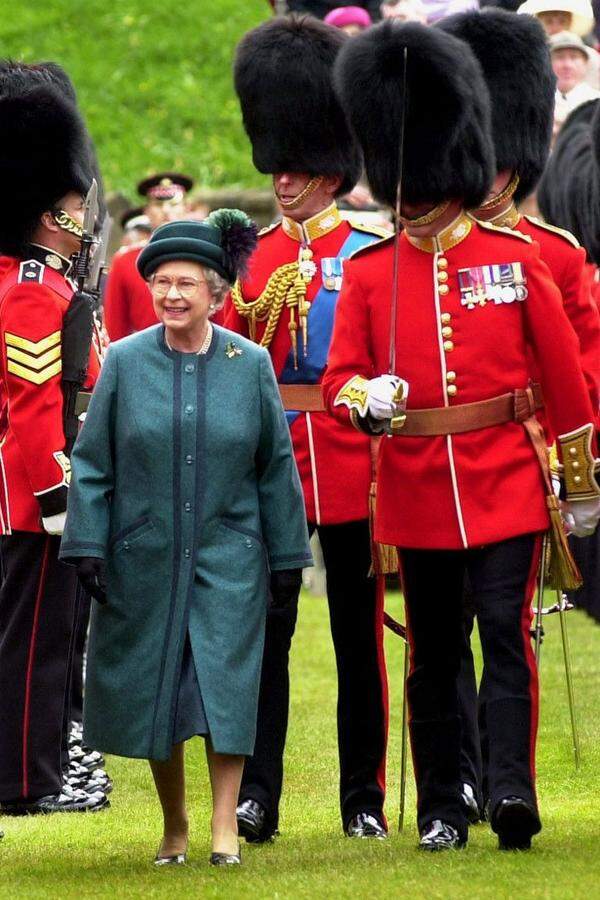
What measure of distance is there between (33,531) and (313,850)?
146 centimetres

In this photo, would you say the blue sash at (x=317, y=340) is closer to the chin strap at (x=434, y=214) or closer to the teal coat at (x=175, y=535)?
the chin strap at (x=434, y=214)

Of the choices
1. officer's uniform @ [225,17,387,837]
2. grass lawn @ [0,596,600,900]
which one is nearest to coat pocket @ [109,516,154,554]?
officer's uniform @ [225,17,387,837]

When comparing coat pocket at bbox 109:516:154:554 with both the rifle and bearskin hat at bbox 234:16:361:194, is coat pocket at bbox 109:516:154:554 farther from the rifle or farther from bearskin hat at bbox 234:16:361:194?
bearskin hat at bbox 234:16:361:194

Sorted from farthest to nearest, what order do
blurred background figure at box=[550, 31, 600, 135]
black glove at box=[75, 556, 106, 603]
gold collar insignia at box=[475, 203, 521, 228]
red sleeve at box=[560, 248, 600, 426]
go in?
1. blurred background figure at box=[550, 31, 600, 135]
2. gold collar insignia at box=[475, 203, 521, 228]
3. red sleeve at box=[560, 248, 600, 426]
4. black glove at box=[75, 556, 106, 603]

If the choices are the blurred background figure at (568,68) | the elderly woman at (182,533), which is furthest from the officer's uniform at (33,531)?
the blurred background figure at (568,68)

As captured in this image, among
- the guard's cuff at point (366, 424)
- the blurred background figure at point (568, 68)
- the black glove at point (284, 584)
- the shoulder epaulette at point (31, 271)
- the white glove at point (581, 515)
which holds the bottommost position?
the black glove at point (284, 584)

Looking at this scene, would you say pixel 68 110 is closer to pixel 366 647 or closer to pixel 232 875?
pixel 366 647

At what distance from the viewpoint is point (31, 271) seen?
7.15m

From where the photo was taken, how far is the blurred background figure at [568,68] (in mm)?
11300

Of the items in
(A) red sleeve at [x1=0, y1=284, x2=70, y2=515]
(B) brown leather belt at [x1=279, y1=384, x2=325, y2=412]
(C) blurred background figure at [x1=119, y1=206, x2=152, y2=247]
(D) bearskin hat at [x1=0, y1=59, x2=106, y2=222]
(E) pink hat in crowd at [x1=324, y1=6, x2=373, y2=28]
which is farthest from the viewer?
(E) pink hat in crowd at [x1=324, y1=6, x2=373, y2=28]

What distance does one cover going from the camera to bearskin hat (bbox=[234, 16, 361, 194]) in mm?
6969

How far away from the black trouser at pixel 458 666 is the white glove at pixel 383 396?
47 cm

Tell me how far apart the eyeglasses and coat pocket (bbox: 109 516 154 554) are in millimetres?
602

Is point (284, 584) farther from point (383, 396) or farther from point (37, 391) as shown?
point (37, 391)
